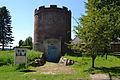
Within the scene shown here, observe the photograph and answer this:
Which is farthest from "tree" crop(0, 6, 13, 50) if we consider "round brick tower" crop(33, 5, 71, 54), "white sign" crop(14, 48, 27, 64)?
"white sign" crop(14, 48, 27, 64)

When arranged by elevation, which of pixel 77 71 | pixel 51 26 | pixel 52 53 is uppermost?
pixel 51 26

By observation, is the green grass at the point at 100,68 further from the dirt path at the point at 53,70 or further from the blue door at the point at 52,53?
the blue door at the point at 52,53

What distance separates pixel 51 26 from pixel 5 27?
118 ft

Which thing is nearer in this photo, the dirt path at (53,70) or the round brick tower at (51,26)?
the dirt path at (53,70)

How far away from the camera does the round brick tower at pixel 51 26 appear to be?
26.0 m

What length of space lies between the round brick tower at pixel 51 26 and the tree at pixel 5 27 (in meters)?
31.4

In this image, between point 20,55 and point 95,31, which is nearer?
point 95,31

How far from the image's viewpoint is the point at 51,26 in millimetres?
26000

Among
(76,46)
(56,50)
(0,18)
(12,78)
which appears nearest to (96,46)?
(76,46)

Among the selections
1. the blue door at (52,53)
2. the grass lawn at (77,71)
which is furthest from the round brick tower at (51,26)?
the grass lawn at (77,71)

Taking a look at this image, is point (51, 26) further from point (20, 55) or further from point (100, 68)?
point (100, 68)

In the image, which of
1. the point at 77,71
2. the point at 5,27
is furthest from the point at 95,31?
the point at 5,27

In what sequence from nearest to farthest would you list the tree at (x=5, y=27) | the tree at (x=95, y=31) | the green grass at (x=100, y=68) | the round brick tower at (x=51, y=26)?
the green grass at (x=100, y=68)
the tree at (x=95, y=31)
the round brick tower at (x=51, y=26)
the tree at (x=5, y=27)

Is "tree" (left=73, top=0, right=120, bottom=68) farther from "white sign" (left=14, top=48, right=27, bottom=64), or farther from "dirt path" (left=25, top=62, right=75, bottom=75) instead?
"white sign" (left=14, top=48, right=27, bottom=64)
